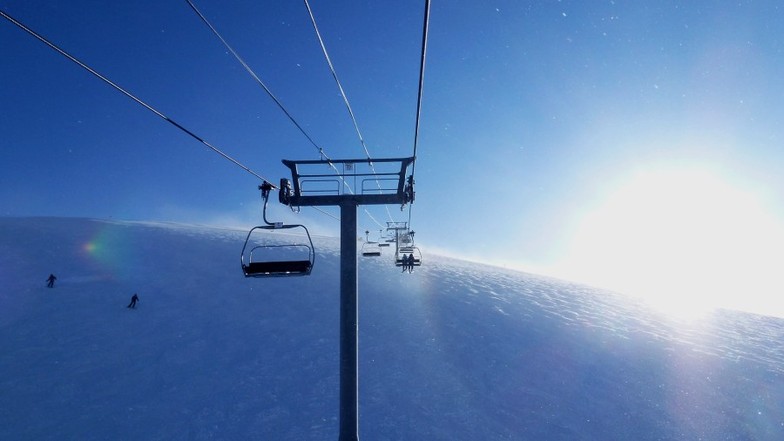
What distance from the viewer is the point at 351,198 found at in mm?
7578

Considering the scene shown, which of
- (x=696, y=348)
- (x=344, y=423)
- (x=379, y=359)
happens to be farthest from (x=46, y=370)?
(x=696, y=348)

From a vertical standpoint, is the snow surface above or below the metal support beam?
below

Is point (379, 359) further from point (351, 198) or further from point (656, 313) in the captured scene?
point (656, 313)

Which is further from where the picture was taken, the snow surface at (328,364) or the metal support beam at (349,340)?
the snow surface at (328,364)

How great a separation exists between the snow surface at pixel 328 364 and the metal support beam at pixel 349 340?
866 cm

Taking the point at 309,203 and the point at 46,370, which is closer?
the point at 309,203

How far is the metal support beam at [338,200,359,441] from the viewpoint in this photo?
682 cm

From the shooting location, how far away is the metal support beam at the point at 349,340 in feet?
22.4

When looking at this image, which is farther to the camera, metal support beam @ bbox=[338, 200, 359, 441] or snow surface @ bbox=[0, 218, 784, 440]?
snow surface @ bbox=[0, 218, 784, 440]

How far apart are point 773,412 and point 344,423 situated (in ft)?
95.5

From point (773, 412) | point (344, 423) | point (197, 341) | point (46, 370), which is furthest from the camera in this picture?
point (197, 341)

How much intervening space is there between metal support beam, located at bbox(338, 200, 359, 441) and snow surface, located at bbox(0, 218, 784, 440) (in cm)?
866

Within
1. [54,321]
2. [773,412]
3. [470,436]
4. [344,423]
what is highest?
[344,423]

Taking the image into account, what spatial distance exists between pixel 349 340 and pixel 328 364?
1397 cm
